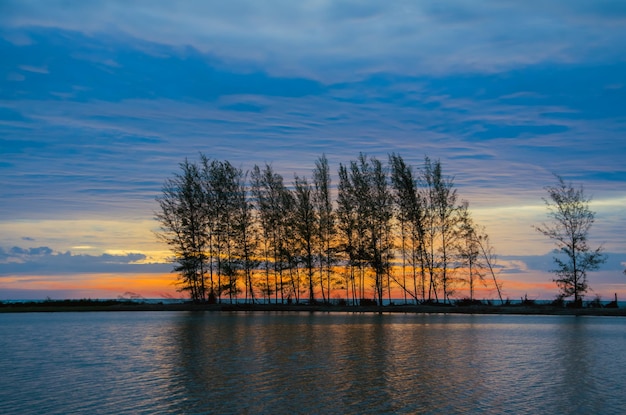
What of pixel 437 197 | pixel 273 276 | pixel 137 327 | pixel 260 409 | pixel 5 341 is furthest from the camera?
pixel 273 276

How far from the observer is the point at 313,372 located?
919 inches

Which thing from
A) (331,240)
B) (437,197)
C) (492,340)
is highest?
(437,197)

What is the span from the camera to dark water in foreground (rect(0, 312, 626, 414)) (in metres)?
17.9

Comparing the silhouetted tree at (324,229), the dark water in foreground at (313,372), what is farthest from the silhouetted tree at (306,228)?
the dark water in foreground at (313,372)

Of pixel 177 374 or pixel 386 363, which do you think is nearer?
pixel 177 374

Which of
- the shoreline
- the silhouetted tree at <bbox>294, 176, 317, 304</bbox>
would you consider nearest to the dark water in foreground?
the shoreline

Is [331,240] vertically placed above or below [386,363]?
above

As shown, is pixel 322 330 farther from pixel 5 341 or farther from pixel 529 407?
pixel 529 407

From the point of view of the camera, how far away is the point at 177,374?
2316 cm

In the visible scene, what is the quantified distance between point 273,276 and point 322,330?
31.9 m

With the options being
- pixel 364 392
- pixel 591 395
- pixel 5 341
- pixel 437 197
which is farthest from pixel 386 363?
pixel 437 197

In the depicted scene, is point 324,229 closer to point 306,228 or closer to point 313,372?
point 306,228

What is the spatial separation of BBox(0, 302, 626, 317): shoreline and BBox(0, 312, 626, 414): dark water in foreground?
67.8ft

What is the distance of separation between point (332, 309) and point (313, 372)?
4330 cm
